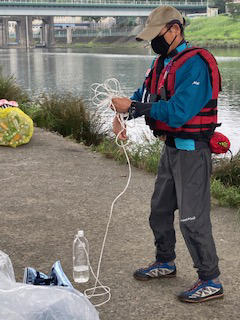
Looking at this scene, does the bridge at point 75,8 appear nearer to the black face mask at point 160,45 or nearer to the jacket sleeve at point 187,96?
the black face mask at point 160,45

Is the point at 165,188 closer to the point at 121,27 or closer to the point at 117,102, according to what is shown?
the point at 117,102

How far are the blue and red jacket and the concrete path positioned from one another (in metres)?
1.14

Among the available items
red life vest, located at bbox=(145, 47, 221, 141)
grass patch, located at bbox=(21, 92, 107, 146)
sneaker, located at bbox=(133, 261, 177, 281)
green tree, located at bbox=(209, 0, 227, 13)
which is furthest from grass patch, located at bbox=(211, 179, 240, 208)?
green tree, located at bbox=(209, 0, 227, 13)

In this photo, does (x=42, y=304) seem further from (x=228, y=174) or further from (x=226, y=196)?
(x=228, y=174)

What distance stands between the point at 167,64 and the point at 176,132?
1.36 ft

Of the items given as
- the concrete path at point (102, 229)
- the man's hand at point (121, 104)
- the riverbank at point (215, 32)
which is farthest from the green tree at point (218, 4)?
the man's hand at point (121, 104)

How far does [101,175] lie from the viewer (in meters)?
6.89

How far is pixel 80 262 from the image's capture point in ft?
13.6

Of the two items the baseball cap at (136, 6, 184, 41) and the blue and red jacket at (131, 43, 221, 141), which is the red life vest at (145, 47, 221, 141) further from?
the baseball cap at (136, 6, 184, 41)

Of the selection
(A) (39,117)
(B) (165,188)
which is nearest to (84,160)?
(A) (39,117)

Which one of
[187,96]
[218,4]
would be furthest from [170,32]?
[218,4]

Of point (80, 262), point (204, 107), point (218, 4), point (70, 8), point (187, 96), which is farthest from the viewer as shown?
point (218, 4)

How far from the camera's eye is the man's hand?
3.37m

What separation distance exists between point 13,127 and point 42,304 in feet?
19.7
